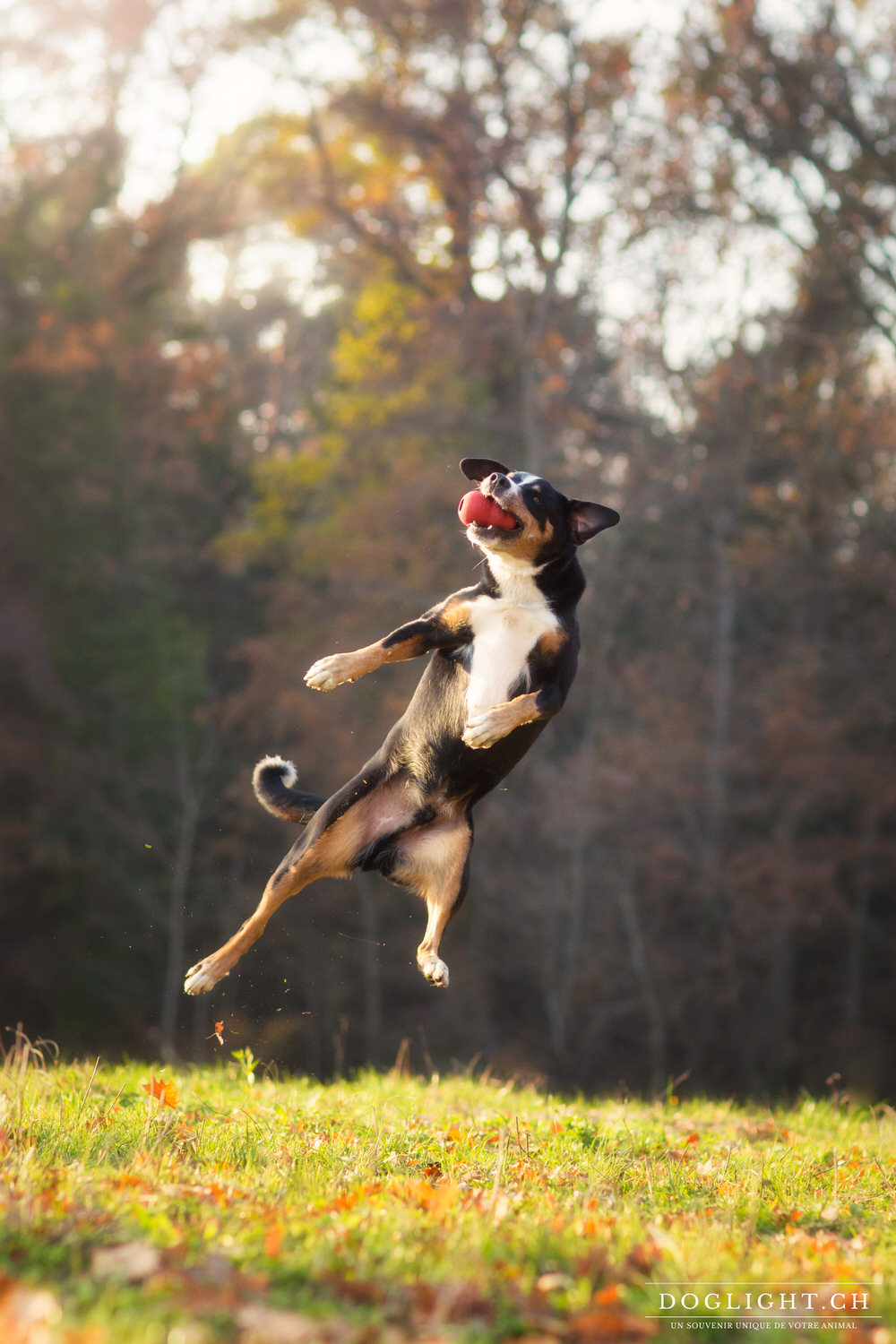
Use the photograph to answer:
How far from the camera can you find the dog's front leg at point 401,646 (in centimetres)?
443

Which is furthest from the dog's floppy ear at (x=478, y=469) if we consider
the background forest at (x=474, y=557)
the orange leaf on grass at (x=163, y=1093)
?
the background forest at (x=474, y=557)

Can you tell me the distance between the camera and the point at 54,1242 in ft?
8.38

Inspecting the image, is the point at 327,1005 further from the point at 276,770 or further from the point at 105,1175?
the point at 105,1175

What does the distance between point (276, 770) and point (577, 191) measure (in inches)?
570

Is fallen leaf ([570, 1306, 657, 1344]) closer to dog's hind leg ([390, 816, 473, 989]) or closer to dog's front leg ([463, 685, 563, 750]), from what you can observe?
dog's front leg ([463, 685, 563, 750])

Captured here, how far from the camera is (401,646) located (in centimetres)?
455

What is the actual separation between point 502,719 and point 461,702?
1.29 feet

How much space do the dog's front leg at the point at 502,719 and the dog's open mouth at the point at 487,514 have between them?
2.06 ft

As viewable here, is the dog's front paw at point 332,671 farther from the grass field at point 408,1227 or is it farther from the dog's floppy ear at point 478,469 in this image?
the grass field at point 408,1227

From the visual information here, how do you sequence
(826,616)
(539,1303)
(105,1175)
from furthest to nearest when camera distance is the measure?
(826,616) → (105,1175) → (539,1303)

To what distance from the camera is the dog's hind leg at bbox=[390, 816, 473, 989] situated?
185 inches

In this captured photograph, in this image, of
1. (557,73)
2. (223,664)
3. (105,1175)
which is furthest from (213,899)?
(105,1175)

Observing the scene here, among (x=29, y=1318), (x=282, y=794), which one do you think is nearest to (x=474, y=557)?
(x=282, y=794)

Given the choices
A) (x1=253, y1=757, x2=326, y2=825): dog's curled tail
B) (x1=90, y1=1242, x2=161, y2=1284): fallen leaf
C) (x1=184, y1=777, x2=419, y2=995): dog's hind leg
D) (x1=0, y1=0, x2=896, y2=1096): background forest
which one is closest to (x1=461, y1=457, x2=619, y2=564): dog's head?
(x1=184, y1=777, x2=419, y2=995): dog's hind leg
